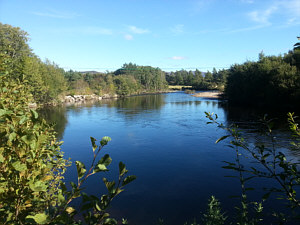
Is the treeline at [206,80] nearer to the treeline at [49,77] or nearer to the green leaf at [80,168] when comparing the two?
the treeline at [49,77]

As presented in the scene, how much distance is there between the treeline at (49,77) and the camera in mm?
9940

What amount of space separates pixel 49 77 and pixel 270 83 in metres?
55.3

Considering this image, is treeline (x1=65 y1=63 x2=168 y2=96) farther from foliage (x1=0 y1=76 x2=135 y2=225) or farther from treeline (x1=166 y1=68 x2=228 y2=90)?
foliage (x1=0 y1=76 x2=135 y2=225)

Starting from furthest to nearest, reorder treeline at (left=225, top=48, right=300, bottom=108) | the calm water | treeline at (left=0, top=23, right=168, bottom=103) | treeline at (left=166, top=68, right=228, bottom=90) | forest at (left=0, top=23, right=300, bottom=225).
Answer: treeline at (left=166, top=68, right=228, bottom=90)
treeline at (left=225, top=48, right=300, bottom=108)
the calm water
treeline at (left=0, top=23, right=168, bottom=103)
forest at (left=0, top=23, right=300, bottom=225)

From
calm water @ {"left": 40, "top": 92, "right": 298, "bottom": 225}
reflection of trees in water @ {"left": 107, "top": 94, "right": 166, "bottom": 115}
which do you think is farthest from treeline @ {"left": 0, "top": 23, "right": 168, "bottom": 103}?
reflection of trees in water @ {"left": 107, "top": 94, "right": 166, "bottom": 115}

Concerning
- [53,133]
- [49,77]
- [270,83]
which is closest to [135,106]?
[49,77]

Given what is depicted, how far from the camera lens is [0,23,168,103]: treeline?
994cm

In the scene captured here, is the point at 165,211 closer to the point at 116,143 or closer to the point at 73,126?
the point at 116,143

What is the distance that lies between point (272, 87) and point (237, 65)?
3040cm

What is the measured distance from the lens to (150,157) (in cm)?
1947

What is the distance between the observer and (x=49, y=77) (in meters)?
61.4

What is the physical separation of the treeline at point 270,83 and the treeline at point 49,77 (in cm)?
3135

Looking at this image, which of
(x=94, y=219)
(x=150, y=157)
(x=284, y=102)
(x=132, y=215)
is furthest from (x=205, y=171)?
(x=284, y=102)

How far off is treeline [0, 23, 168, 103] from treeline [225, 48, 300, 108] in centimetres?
3135
